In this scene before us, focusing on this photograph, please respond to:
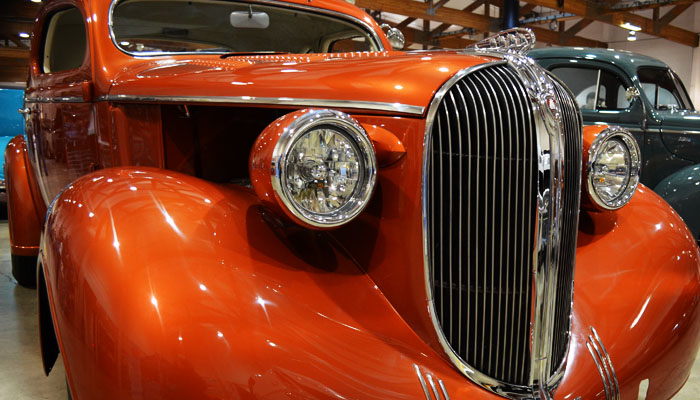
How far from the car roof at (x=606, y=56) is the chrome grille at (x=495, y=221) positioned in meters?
3.74

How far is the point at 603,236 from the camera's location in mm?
1844

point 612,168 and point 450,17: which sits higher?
point 450,17

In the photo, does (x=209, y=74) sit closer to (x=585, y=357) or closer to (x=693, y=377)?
(x=585, y=357)

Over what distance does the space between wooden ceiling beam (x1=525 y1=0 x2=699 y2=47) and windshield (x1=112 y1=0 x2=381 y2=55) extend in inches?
341

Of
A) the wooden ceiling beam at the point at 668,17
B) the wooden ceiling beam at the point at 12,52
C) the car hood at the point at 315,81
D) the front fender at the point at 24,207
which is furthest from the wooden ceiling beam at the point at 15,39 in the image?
the wooden ceiling beam at the point at 668,17

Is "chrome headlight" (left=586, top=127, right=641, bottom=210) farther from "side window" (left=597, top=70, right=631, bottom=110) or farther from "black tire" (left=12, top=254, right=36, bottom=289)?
"side window" (left=597, top=70, right=631, bottom=110)

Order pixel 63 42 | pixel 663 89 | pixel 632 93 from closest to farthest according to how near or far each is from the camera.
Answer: pixel 63 42 < pixel 632 93 < pixel 663 89

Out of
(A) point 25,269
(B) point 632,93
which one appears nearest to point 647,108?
(B) point 632,93

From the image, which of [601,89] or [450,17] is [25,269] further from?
[450,17]

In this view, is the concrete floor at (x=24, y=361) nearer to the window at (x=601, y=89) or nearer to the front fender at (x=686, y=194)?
the front fender at (x=686, y=194)

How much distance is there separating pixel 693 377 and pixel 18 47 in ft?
43.8

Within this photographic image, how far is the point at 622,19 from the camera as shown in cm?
1230

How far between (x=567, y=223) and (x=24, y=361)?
2272 mm

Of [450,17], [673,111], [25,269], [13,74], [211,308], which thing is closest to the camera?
[211,308]
